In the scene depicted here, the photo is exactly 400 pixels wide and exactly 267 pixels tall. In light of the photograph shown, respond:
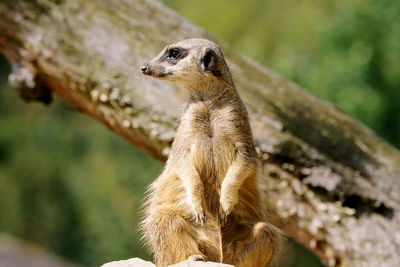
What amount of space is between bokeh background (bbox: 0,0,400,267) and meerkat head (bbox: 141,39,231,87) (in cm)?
320

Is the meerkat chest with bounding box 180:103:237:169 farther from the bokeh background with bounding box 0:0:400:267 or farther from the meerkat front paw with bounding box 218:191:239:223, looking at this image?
the bokeh background with bounding box 0:0:400:267

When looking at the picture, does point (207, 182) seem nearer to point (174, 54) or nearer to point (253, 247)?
point (253, 247)

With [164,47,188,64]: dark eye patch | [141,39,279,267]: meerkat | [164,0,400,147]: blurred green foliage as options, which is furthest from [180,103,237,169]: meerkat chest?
[164,0,400,147]: blurred green foliage

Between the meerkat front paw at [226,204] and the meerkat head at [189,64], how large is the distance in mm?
657

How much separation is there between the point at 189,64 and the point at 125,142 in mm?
6995

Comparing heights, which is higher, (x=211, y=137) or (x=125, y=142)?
(x=211, y=137)

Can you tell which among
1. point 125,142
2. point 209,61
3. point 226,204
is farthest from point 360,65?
point 125,142

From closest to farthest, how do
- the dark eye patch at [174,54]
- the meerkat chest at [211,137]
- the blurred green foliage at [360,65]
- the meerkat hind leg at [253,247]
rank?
the meerkat hind leg at [253,247] < the meerkat chest at [211,137] < the dark eye patch at [174,54] < the blurred green foliage at [360,65]

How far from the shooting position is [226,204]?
2.61 metres

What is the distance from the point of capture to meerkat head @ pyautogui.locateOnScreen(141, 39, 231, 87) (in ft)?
9.07

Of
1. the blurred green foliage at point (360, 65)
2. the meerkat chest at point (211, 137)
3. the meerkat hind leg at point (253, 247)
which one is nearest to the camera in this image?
the meerkat hind leg at point (253, 247)

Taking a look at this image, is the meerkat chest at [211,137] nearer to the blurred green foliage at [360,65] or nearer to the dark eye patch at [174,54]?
the dark eye patch at [174,54]

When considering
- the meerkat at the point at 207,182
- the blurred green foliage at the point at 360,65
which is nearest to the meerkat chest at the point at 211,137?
the meerkat at the point at 207,182

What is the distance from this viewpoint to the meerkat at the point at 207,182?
2.55 meters
